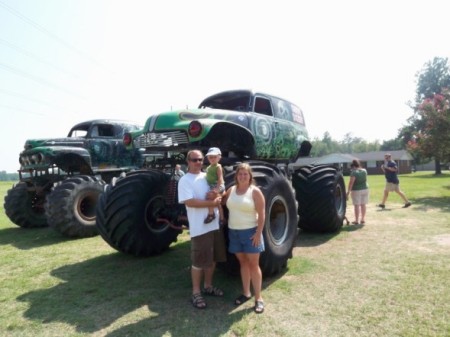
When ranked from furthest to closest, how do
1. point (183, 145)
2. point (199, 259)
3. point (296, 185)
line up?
point (296, 185) → point (183, 145) → point (199, 259)

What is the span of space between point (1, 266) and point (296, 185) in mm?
5102

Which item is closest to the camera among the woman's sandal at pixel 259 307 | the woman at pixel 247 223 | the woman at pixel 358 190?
the woman's sandal at pixel 259 307

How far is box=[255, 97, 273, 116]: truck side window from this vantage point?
22.0ft

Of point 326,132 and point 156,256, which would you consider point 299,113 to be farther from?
point 326,132

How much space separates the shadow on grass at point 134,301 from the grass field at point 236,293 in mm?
11

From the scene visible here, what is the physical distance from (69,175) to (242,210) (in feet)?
24.6

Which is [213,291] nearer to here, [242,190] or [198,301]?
[198,301]

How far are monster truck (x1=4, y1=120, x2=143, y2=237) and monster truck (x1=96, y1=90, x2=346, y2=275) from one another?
2.80 metres

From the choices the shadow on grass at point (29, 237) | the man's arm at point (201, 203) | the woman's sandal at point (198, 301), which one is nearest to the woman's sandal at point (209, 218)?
the man's arm at point (201, 203)

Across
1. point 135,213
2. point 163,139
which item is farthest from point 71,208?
point 163,139

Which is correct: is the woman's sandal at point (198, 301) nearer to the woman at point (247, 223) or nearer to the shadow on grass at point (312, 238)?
the woman at point (247, 223)

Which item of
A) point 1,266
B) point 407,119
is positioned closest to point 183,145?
point 1,266

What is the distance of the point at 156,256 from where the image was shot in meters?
5.76

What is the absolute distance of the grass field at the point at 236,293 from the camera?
333cm
